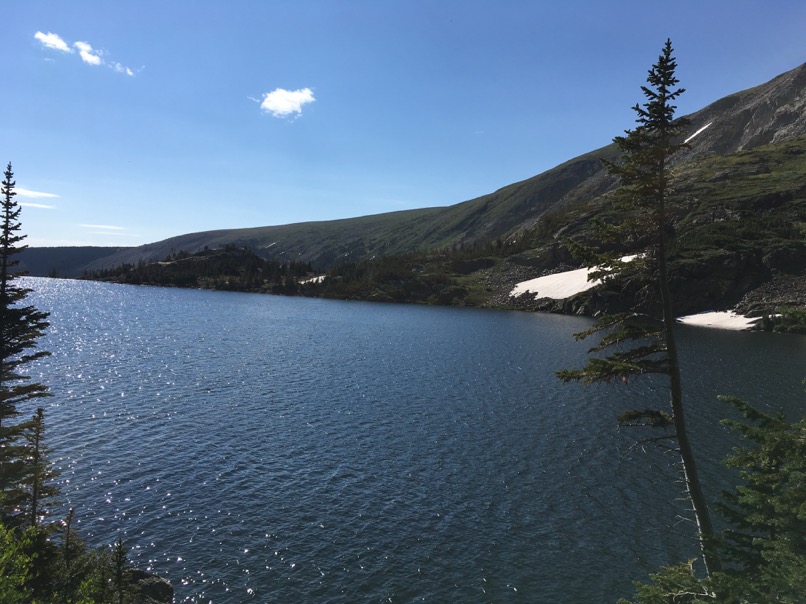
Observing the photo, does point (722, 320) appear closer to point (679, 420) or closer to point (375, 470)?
point (375, 470)

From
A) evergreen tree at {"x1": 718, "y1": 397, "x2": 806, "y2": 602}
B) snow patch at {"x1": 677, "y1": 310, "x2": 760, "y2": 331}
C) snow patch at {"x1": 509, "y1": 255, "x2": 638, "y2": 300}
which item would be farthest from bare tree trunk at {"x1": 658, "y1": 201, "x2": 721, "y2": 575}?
snow patch at {"x1": 509, "y1": 255, "x2": 638, "y2": 300}

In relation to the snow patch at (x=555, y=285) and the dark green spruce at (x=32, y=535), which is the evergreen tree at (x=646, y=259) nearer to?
the dark green spruce at (x=32, y=535)

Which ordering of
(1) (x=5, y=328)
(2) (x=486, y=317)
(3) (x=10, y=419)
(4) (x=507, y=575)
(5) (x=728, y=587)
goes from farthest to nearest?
(2) (x=486, y=317)
(3) (x=10, y=419)
(1) (x=5, y=328)
(4) (x=507, y=575)
(5) (x=728, y=587)

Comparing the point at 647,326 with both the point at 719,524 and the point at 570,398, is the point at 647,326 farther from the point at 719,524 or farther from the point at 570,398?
the point at 570,398

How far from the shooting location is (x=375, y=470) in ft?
121

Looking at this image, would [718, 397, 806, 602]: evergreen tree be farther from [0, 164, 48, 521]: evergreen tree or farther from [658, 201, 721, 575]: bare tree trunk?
[0, 164, 48, 521]: evergreen tree

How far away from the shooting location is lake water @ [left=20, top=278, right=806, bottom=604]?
2486cm

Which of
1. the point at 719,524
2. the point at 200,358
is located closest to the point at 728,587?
the point at 719,524

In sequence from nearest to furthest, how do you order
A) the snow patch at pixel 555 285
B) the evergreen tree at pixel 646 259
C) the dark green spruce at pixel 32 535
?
the dark green spruce at pixel 32 535, the evergreen tree at pixel 646 259, the snow patch at pixel 555 285

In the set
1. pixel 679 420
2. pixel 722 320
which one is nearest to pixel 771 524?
pixel 679 420

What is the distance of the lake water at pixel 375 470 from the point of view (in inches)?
979

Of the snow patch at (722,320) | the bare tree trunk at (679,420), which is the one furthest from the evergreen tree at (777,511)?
the snow patch at (722,320)

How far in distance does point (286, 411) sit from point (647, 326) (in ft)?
132

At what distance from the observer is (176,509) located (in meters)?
30.1
